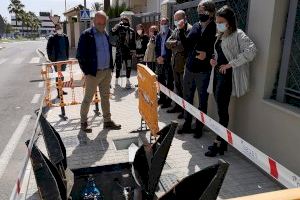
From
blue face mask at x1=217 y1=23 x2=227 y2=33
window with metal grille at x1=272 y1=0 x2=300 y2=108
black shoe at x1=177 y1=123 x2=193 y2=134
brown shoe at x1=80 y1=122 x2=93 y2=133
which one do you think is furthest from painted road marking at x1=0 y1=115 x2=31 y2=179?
window with metal grille at x1=272 y1=0 x2=300 y2=108

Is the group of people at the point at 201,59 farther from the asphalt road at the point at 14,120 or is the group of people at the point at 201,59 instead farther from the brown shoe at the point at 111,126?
the asphalt road at the point at 14,120

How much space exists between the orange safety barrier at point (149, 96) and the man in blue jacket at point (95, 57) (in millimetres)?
756

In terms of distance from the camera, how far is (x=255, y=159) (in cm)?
303

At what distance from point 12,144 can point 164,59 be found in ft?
11.5

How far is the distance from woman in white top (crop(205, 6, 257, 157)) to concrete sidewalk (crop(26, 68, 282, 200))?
344 millimetres

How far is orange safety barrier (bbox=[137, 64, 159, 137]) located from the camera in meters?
4.62

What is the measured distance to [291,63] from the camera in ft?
13.8

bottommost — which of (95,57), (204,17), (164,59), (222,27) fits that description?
(164,59)

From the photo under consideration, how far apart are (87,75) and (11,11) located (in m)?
132

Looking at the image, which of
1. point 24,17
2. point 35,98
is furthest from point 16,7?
point 35,98

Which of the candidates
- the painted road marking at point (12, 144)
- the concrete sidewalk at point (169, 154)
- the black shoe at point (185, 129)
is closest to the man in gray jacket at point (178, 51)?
the concrete sidewalk at point (169, 154)

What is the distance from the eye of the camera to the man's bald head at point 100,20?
5.48 metres

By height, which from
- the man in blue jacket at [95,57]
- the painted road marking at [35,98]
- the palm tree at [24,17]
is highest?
the palm tree at [24,17]

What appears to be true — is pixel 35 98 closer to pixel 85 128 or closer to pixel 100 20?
pixel 85 128
